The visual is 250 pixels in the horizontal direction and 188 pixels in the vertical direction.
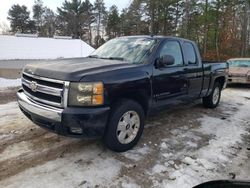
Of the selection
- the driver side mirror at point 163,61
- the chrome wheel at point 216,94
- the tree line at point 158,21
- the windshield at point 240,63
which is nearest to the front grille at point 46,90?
the driver side mirror at point 163,61

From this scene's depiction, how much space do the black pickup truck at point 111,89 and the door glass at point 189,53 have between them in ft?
0.44

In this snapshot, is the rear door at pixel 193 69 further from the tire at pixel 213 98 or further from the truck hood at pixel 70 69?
the truck hood at pixel 70 69

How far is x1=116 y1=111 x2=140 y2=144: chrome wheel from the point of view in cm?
428

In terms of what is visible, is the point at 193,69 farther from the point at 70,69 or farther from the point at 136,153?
the point at 70,69

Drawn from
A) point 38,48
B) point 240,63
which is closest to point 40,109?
point 240,63

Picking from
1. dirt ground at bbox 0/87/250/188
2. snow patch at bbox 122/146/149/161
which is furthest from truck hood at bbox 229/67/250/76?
snow patch at bbox 122/146/149/161

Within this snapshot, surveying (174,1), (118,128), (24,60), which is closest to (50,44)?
(24,60)

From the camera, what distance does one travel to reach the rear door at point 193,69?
599 cm

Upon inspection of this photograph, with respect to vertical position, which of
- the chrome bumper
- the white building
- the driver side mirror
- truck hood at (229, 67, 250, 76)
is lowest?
the chrome bumper

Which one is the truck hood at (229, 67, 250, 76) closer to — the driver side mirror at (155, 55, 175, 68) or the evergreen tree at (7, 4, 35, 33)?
the driver side mirror at (155, 55, 175, 68)

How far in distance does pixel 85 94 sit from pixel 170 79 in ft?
6.90

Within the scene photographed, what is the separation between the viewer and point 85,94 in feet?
12.3

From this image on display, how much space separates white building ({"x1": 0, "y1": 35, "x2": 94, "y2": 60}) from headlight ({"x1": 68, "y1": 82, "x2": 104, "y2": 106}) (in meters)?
30.7

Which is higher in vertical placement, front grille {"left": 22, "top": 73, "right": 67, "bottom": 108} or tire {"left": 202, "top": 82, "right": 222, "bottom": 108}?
front grille {"left": 22, "top": 73, "right": 67, "bottom": 108}
